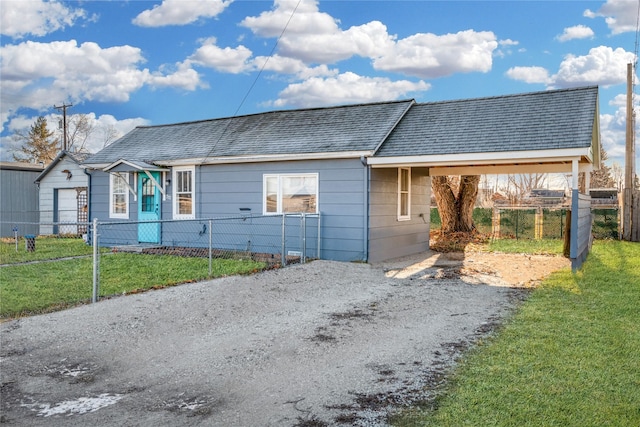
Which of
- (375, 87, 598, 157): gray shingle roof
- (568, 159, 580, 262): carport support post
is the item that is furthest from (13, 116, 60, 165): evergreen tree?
(568, 159, 580, 262): carport support post

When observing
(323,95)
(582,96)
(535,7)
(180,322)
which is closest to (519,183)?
(323,95)

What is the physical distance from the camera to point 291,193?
12633mm

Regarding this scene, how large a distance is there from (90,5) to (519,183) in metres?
38.1

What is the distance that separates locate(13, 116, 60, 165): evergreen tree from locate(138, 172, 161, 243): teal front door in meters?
35.4

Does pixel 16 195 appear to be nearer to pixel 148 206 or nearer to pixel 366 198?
pixel 148 206

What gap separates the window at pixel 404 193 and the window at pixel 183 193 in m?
5.67

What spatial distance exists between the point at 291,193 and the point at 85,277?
5.03m

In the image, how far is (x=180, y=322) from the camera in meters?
6.50

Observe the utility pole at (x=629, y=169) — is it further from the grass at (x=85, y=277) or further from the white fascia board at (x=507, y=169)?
the grass at (x=85, y=277)

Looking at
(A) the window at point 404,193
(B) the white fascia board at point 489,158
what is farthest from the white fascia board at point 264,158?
(A) the window at point 404,193

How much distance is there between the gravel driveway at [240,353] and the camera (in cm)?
389

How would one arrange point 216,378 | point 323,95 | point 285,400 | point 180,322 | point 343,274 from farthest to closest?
point 323,95, point 343,274, point 180,322, point 216,378, point 285,400

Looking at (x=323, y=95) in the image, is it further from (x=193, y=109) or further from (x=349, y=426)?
(x=349, y=426)

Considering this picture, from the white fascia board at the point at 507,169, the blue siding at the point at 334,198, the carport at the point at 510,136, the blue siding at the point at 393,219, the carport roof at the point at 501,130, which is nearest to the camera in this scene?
the carport at the point at 510,136
